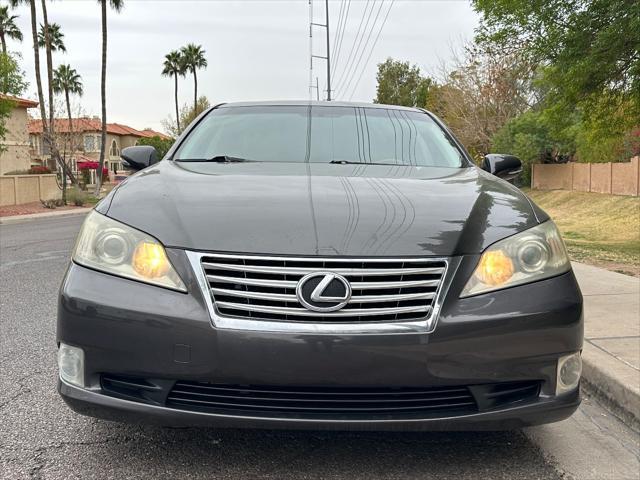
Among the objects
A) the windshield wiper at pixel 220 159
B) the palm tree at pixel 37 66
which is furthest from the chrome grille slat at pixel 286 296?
the palm tree at pixel 37 66

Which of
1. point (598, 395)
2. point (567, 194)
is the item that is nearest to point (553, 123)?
point (598, 395)

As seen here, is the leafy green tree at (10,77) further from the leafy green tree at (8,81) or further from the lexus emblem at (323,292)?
the lexus emblem at (323,292)

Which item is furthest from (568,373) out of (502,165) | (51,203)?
(51,203)

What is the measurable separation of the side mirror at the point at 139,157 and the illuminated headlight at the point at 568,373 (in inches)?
108

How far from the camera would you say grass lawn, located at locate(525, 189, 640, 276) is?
10.5 metres

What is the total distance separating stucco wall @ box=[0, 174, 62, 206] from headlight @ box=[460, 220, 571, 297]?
2861 cm

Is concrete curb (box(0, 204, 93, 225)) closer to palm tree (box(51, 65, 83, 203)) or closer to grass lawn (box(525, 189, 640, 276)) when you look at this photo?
grass lawn (box(525, 189, 640, 276))

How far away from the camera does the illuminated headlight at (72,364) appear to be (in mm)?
2385

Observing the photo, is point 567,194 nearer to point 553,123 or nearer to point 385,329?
point 553,123

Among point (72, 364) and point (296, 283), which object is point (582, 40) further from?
point (72, 364)

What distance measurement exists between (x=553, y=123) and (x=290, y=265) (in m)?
12.7

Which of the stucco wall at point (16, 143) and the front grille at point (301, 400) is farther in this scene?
the stucco wall at point (16, 143)

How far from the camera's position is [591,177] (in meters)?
30.3

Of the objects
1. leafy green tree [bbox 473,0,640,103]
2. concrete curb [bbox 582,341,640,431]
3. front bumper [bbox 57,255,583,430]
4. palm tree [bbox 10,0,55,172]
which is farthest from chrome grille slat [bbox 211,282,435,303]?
palm tree [bbox 10,0,55,172]
